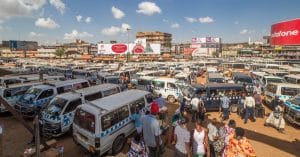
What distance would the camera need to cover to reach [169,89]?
54.0ft

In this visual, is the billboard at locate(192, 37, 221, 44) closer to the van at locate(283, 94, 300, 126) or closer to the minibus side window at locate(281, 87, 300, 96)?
the minibus side window at locate(281, 87, 300, 96)

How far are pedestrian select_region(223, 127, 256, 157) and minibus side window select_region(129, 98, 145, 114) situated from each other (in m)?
4.40

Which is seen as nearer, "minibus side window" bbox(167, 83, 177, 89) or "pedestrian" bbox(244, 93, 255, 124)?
"pedestrian" bbox(244, 93, 255, 124)

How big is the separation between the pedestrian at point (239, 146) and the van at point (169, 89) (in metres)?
11.0

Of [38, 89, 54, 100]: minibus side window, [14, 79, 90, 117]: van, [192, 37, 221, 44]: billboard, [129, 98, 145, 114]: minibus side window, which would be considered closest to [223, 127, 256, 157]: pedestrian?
[129, 98, 145, 114]: minibus side window

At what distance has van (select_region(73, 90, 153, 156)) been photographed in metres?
6.84

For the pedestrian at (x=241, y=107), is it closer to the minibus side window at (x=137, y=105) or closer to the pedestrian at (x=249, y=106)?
the pedestrian at (x=249, y=106)

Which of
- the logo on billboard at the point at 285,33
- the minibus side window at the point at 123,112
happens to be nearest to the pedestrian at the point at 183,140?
the minibus side window at the point at 123,112

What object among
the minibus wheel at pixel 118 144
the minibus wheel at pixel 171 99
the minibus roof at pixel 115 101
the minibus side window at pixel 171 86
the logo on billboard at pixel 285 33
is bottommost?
the minibus wheel at pixel 118 144

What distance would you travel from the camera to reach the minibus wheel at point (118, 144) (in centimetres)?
751

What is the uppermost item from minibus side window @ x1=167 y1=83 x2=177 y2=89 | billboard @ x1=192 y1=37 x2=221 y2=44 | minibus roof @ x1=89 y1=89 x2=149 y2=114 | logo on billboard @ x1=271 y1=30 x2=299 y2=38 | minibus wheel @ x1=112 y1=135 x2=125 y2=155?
billboard @ x1=192 y1=37 x2=221 y2=44

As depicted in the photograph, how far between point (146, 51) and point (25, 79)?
4983 centimetres

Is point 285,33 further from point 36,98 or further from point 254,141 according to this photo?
point 36,98

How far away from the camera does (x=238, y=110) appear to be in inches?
521
